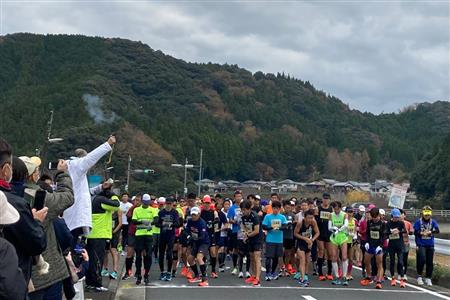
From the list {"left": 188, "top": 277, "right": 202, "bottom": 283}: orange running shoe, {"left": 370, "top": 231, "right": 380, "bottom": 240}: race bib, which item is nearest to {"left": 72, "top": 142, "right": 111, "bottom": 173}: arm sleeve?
{"left": 188, "top": 277, "right": 202, "bottom": 283}: orange running shoe

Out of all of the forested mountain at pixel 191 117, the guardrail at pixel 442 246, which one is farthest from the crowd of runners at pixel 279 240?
the forested mountain at pixel 191 117

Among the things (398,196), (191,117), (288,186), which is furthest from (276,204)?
(191,117)

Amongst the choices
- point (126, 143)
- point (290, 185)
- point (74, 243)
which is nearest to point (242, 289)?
point (74, 243)

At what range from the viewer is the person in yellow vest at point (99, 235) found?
1124 cm

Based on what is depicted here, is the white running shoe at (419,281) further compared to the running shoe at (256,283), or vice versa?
the white running shoe at (419,281)

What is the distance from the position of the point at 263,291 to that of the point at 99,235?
3.82 meters

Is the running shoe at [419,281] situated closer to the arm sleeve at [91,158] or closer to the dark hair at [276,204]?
the dark hair at [276,204]

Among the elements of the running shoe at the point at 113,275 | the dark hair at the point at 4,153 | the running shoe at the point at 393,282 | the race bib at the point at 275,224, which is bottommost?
the running shoe at the point at 113,275

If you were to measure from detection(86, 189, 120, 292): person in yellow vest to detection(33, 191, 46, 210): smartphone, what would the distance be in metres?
5.59

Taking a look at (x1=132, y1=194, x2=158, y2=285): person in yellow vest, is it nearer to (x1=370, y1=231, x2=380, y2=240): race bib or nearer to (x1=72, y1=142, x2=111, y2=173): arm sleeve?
(x1=370, y1=231, x2=380, y2=240): race bib

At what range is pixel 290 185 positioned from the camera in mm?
123812

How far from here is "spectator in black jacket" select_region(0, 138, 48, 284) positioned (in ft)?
13.9

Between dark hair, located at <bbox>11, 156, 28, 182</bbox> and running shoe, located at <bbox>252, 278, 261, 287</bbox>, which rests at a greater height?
dark hair, located at <bbox>11, 156, 28, 182</bbox>

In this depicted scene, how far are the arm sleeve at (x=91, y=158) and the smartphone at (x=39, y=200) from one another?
2.09 metres
